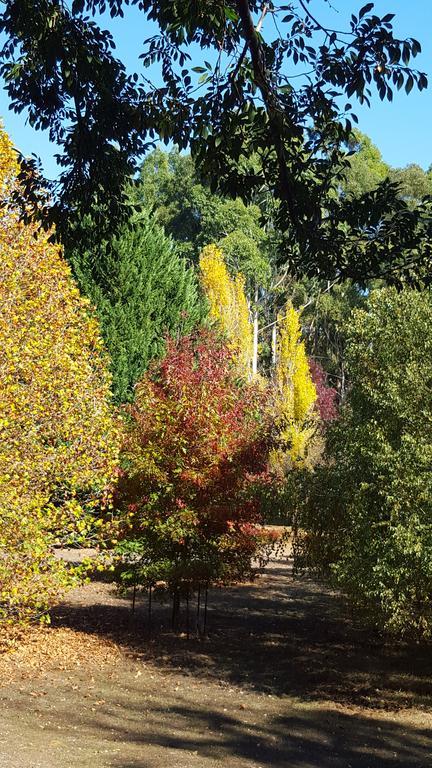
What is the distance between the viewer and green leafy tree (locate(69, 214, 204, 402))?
21594 millimetres

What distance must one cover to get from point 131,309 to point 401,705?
12540 millimetres

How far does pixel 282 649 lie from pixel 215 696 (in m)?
3.65

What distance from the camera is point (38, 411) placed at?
11.2 metres

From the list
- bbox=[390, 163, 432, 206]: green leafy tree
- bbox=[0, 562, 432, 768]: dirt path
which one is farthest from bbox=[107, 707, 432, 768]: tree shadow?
bbox=[390, 163, 432, 206]: green leafy tree

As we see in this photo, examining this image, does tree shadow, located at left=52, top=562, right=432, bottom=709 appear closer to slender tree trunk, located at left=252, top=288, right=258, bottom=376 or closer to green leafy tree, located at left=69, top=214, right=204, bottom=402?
green leafy tree, located at left=69, top=214, right=204, bottom=402

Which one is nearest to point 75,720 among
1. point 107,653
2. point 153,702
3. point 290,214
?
point 153,702

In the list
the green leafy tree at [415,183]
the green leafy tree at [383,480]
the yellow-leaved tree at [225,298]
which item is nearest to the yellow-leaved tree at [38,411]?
the green leafy tree at [383,480]

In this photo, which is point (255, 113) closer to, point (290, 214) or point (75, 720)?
point (290, 214)

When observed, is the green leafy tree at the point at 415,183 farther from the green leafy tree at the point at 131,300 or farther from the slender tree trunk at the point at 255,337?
the green leafy tree at the point at 131,300

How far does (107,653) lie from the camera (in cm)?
1516

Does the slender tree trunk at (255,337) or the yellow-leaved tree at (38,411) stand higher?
the slender tree trunk at (255,337)

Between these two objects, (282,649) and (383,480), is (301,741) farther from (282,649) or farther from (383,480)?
(282,649)

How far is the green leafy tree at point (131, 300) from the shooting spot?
21.6m

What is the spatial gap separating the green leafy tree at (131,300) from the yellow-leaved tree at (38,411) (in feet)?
25.1
